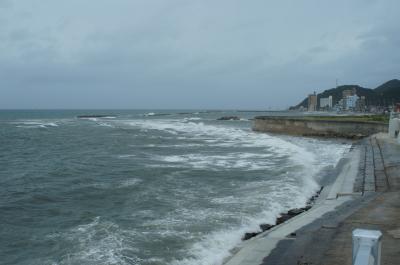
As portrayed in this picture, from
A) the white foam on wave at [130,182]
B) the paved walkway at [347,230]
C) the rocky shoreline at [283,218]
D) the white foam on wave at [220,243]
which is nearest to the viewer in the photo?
the paved walkway at [347,230]

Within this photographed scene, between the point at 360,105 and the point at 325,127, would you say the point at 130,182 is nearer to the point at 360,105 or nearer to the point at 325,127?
the point at 325,127

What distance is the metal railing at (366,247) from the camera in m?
2.84

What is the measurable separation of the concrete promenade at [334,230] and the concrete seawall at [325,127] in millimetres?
28487

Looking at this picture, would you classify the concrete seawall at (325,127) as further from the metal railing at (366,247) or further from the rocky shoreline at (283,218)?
the metal railing at (366,247)

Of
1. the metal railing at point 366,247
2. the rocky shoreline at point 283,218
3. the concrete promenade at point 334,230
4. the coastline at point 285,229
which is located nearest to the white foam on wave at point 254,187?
the rocky shoreline at point 283,218

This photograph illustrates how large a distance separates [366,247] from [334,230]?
5.41m

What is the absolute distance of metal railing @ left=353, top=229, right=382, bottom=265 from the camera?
2844 mm

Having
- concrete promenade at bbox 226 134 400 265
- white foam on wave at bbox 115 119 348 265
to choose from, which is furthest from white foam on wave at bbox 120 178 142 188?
concrete promenade at bbox 226 134 400 265

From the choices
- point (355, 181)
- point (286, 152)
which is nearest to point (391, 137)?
point (286, 152)

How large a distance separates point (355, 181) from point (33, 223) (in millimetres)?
9694

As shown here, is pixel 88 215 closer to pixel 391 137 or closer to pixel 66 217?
pixel 66 217

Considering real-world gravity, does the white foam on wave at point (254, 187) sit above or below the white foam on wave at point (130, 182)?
above

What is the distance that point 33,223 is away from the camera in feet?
37.1

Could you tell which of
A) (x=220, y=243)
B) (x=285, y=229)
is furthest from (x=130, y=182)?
(x=285, y=229)
